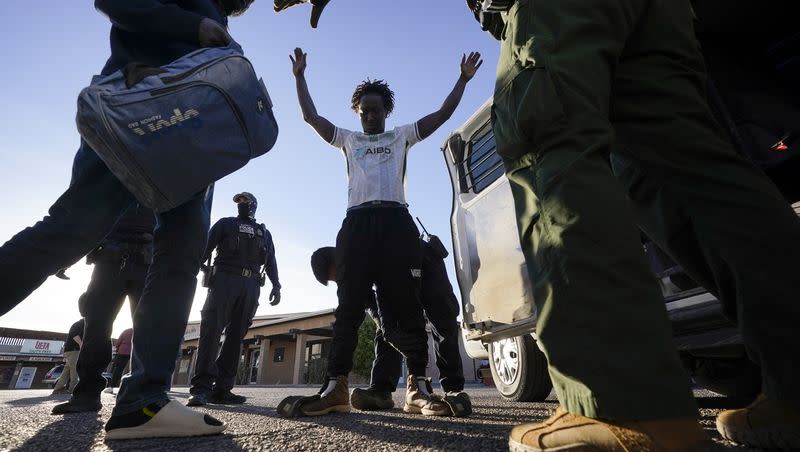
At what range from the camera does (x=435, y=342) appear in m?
3.02

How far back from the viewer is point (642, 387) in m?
0.68

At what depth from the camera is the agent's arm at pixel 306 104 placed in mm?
2912

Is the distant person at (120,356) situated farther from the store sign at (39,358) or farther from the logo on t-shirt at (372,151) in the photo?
the store sign at (39,358)

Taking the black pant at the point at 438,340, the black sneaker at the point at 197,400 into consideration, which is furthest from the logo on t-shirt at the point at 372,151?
the black sneaker at the point at 197,400

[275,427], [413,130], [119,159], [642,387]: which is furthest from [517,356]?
[119,159]

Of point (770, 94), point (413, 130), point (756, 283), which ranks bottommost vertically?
point (756, 283)

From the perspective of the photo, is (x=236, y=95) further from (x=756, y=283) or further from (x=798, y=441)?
(x=798, y=441)

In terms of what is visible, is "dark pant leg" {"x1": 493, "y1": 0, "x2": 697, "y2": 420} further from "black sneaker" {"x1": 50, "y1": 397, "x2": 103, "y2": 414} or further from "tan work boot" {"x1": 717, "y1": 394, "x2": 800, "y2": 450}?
"black sneaker" {"x1": 50, "y1": 397, "x2": 103, "y2": 414}

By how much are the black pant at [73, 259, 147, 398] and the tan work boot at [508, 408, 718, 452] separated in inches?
114

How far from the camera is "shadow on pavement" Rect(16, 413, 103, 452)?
128 cm

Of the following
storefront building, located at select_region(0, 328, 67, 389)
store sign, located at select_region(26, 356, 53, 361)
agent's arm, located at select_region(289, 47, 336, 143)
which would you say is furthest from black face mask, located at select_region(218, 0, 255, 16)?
store sign, located at select_region(26, 356, 53, 361)

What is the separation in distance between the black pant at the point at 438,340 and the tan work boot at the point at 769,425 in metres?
1.78

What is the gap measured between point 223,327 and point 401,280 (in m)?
2.49

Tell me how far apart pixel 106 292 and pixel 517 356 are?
10.5 feet
